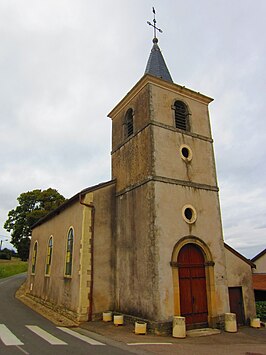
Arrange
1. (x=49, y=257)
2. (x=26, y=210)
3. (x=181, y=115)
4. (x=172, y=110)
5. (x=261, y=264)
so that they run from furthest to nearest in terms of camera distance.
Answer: (x=26, y=210) < (x=261, y=264) < (x=49, y=257) < (x=181, y=115) < (x=172, y=110)

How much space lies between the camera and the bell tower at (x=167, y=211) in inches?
436

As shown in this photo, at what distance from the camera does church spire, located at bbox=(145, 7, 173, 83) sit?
1556 centimetres

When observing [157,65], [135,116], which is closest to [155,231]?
[135,116]

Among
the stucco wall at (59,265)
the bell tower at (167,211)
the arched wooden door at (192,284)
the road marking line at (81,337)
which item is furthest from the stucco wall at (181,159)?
the road marking line at (81,337)

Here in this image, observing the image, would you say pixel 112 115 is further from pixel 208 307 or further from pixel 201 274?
pixel 208 307

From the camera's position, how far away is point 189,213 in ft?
41.0

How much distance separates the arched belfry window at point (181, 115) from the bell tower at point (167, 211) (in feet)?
0.18

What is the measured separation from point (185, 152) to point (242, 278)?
21.5 feet

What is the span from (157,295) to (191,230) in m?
3.11

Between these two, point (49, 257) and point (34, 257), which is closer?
point (49, 257)

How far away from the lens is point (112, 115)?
651 inches

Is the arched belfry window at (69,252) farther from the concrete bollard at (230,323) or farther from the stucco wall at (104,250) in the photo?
the concrete bollard at (230,323)

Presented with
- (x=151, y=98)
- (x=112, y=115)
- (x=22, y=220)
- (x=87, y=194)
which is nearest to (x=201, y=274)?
(x=87, y=194)

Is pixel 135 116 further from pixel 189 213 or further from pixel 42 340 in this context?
pixel 42 340
